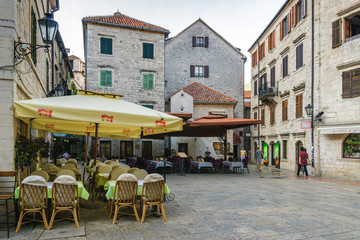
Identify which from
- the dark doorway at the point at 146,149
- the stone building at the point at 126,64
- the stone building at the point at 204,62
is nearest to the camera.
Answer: the stone building at the point at 126,64

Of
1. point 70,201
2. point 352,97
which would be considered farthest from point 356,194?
point 70,201

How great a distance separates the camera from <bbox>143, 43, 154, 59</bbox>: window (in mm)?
23688

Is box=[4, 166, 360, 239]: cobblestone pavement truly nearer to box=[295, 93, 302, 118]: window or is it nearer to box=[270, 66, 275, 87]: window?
box=[295, 93, 302, 118]: window

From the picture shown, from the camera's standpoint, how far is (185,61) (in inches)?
1167

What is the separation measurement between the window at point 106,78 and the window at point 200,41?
11.1 meters

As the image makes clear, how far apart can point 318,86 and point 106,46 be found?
1638 cm

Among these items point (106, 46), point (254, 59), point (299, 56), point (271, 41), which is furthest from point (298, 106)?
point (106, 46)

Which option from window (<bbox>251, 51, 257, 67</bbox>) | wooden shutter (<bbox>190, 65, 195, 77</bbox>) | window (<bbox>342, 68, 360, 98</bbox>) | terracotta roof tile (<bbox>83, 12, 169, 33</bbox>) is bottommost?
window (<bbox>342, 68, 360, 98</bbox>)

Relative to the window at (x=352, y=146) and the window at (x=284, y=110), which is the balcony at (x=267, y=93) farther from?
the window at (x=352, y=146)

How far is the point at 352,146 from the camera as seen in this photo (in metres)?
14.6

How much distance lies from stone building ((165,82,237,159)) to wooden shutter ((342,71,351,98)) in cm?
1122

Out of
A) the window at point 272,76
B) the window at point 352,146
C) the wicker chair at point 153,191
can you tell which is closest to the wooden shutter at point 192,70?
the window at point 272,76

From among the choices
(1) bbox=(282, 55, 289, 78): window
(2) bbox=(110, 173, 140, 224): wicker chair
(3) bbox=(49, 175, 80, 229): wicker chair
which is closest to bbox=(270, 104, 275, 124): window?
(1) bbox=(282, 55, 289, 78): window

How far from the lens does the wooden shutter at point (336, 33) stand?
1525 centimetres
